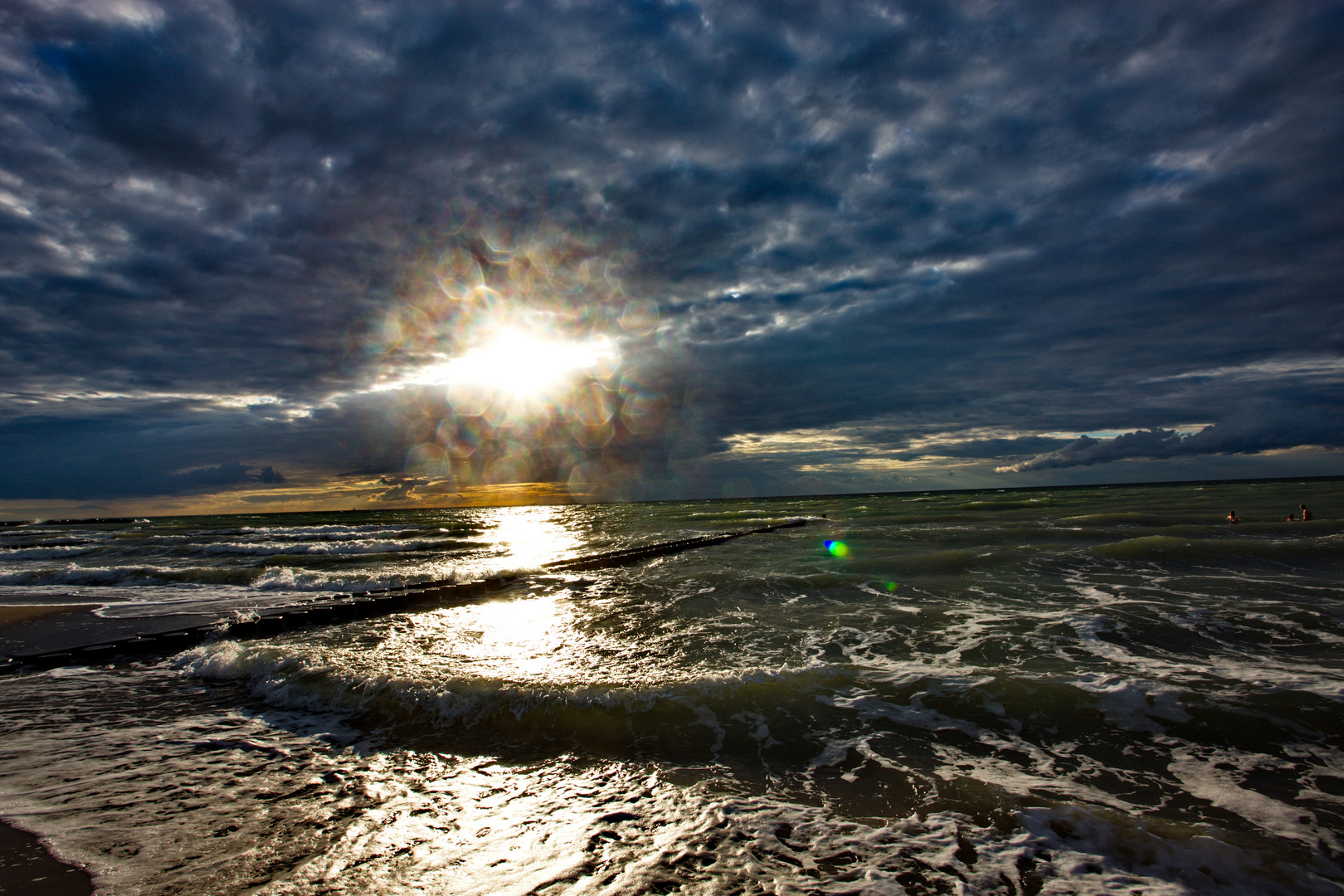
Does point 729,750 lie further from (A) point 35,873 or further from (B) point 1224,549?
(B) point 1224,549

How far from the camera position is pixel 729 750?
262 inches

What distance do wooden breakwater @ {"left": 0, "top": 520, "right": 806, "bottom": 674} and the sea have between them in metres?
0.72

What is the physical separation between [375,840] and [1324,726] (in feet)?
35.3

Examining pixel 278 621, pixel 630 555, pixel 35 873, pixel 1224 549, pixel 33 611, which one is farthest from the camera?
pixel 630 555

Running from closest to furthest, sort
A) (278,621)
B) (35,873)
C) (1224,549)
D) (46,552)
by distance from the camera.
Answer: (35,873) < (278,621) < (1224,549) < (46,552)

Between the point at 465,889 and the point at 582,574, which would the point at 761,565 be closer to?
the point at 582,574

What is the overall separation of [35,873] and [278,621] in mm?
11960

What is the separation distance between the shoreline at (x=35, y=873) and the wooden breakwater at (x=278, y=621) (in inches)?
368

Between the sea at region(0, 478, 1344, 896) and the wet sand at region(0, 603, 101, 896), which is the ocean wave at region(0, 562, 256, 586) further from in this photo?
the wet sand at region(0, 603, 101, 896)

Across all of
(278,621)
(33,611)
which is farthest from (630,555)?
(33,611)

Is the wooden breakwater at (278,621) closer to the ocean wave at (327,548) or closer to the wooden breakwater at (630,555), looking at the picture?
the wooden breakwater at (630,555)

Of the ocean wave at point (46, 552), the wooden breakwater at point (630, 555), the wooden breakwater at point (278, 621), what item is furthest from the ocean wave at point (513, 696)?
the ocean wave at point (46, 552)

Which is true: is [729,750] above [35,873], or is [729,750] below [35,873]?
below

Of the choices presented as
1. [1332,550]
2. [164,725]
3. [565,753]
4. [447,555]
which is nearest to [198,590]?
[447,555]
